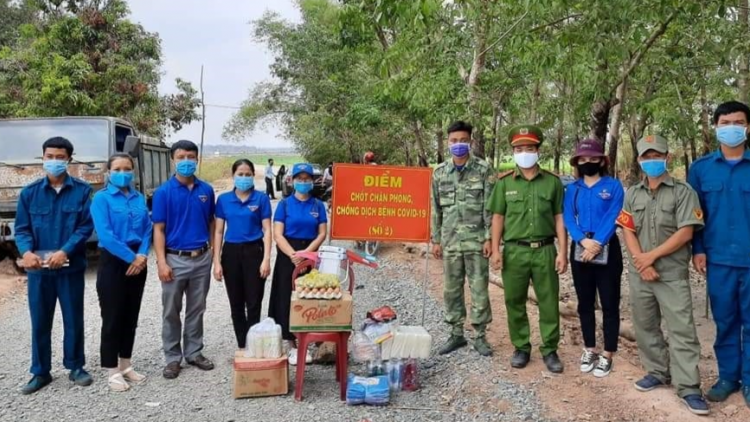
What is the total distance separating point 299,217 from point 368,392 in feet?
4.89

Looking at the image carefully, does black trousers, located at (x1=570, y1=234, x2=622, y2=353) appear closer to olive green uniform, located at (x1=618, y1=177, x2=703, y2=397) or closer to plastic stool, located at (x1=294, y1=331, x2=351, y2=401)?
olive green uniform, located at (x1=618, y1=177, x2=703, y2=397)

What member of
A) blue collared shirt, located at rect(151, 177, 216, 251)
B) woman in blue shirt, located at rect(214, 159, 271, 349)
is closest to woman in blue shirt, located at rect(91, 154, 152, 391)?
blue collared shirt, located at rect(151, 177, 216, 251)

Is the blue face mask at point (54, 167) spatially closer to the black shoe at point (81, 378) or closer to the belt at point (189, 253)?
the belt at point (189, 253)

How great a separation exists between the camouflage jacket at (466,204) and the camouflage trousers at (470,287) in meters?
0.09

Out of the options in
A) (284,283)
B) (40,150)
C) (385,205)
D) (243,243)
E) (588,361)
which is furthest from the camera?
(40,150)

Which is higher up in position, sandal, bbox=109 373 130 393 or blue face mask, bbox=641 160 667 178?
blue face mask, bbox=641 160 667 178

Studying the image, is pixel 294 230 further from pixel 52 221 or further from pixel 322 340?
pixel 52 221

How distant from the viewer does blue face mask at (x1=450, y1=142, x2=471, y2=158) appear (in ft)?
15.0

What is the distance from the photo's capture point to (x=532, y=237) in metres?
4.30

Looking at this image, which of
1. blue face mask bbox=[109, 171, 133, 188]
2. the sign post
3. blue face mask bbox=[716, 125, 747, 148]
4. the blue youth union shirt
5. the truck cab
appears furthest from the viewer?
the truck cab

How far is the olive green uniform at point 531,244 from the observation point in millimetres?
4293

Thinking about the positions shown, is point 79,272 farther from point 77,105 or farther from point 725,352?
point 77,105

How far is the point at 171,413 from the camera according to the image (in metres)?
3.84

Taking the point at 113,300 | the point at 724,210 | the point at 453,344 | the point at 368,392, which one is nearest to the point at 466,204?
the point at 453,344
